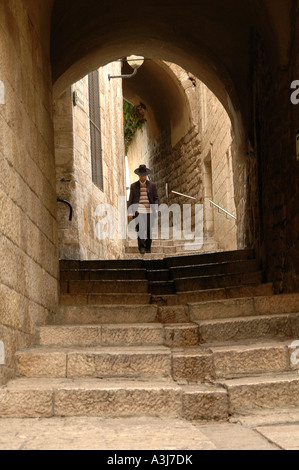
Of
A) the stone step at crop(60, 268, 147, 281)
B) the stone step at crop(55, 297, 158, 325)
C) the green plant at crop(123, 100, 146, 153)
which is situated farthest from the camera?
the green plant at crop(123, 100, 146, 153)

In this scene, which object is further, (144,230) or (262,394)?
(144,230)

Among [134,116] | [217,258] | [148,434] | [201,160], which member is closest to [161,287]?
[217,258]

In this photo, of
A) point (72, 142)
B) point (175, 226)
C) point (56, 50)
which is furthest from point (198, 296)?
point (175, 226)

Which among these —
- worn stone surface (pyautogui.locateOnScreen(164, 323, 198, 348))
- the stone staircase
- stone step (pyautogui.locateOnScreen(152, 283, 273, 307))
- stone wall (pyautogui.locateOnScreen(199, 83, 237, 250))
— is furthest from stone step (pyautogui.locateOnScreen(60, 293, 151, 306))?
stone wall (pyautogui.locateOnScreen(199, 83, 237, 250))

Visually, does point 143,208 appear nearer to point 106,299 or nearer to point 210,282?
point 210,282

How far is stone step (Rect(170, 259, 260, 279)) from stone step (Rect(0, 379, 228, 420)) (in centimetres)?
338

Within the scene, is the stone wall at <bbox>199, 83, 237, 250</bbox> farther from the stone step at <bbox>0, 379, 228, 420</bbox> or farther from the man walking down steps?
the stone step at <bbox>0, 379, 228, 420</bbox>

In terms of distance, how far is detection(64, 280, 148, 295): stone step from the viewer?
619 centimetres

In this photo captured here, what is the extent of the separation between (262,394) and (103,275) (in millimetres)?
3370

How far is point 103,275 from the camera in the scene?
668 centimetres

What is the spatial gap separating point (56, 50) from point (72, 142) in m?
1.87

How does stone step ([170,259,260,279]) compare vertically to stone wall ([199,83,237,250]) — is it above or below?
below

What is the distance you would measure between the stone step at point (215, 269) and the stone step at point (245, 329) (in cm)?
230

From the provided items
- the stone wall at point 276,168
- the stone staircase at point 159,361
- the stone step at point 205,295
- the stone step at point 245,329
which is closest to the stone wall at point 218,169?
the stone wall at point 276,168
